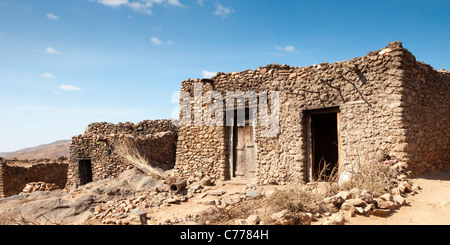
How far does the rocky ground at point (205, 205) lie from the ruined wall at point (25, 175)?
694cm

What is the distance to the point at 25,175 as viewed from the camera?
15219 millimetres

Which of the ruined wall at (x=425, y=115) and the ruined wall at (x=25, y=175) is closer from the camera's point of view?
the ruined wall at (x=425, y=115)

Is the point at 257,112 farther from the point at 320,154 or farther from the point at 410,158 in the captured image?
the point at 410,158

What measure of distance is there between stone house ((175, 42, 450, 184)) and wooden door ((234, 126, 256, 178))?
3 cm

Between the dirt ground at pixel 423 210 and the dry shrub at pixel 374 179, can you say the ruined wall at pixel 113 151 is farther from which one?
the dry shrub at pixel 374 179

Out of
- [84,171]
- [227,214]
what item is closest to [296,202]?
[227,214]

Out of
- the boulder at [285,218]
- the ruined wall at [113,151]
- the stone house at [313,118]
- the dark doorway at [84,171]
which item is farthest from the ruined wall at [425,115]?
the dark doorway at [84,171]

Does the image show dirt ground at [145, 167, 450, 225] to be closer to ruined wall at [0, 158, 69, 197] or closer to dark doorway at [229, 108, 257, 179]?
dark doorway at [229, 108, 257, 179]

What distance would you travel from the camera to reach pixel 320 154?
10.0m

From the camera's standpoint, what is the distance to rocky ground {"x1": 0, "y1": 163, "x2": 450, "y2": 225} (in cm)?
440

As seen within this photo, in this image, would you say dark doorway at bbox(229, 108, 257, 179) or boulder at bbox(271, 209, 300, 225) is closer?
boulder at bbox(271, 209, 300, 225)

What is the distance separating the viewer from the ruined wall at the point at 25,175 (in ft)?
47.6

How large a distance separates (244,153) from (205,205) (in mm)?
2622

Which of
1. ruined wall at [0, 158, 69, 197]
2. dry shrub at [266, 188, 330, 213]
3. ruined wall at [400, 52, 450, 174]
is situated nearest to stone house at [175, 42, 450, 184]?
ruined wall at [400, 52, 450, 174]
